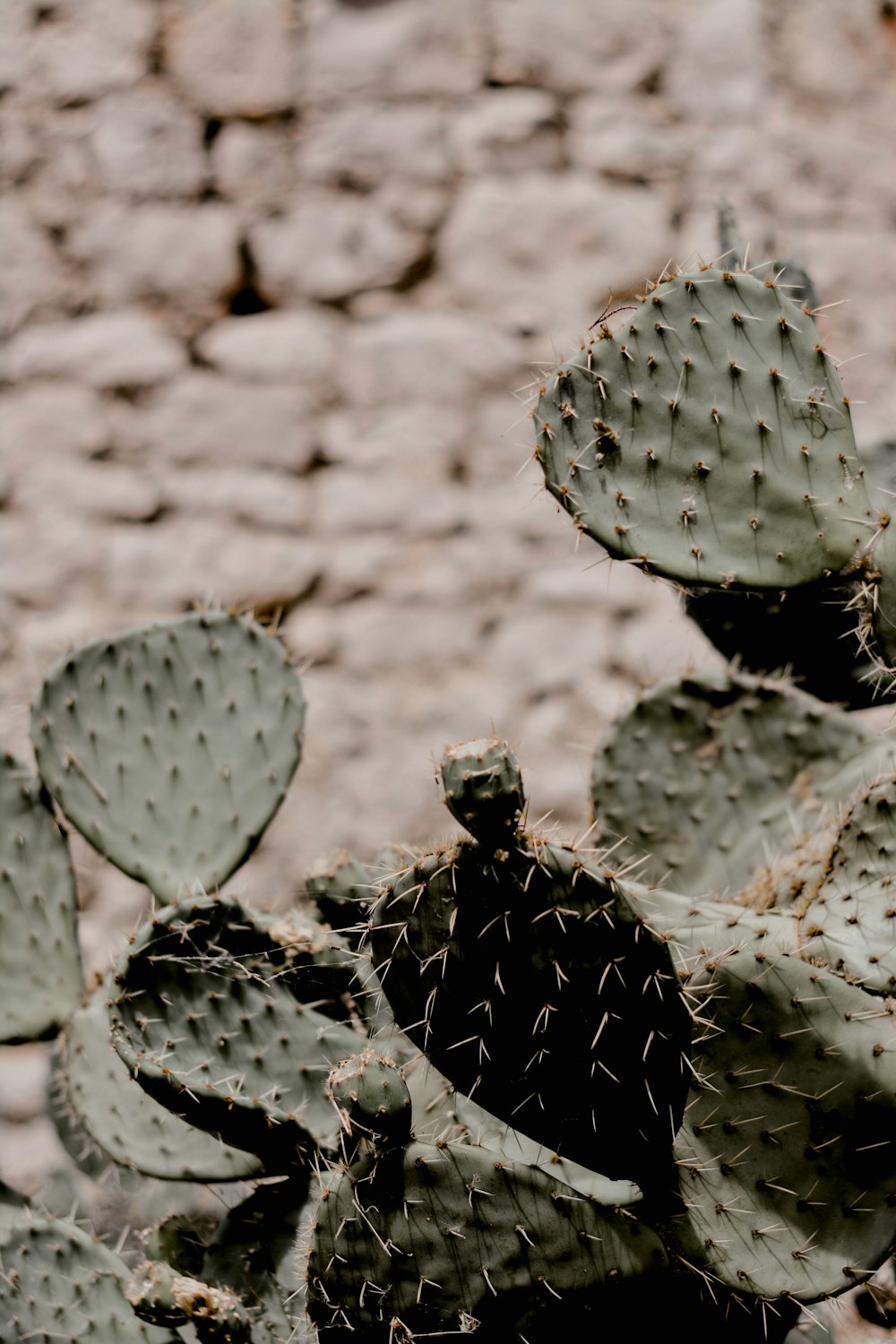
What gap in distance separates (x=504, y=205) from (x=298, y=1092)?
224 cm

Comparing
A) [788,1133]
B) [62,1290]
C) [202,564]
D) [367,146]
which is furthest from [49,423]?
[788,1133]

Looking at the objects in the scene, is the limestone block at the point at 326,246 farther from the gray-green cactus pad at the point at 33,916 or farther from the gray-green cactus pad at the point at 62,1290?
the gray-green cactus pad at the point at 62,1290

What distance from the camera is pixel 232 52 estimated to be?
2605 mm

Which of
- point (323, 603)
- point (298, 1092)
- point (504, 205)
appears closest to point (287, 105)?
point (504, 205)

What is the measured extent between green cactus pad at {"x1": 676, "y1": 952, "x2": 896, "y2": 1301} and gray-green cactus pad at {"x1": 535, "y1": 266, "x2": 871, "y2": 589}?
0.32 metres

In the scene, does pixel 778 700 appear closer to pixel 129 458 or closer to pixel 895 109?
pixel 129 458

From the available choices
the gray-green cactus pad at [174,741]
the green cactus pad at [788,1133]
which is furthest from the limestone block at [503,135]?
the green cactus pad at [788,1133]

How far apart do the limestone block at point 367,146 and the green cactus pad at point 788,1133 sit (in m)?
2.32

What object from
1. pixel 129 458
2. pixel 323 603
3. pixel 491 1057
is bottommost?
pixel 323 603

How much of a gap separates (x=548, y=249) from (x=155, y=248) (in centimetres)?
93

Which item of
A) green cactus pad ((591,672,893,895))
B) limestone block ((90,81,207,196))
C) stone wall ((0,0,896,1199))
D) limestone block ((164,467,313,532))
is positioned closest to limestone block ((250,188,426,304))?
stone wall ((0,0,896,1199))

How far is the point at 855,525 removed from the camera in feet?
2.83

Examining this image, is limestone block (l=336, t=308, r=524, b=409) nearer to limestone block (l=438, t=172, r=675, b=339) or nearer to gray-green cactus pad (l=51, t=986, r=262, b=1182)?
limestone block (l=438, t=172, r=675, b=339)

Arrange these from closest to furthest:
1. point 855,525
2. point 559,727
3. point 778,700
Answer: point 855,525
point 778,700
point 559,727
